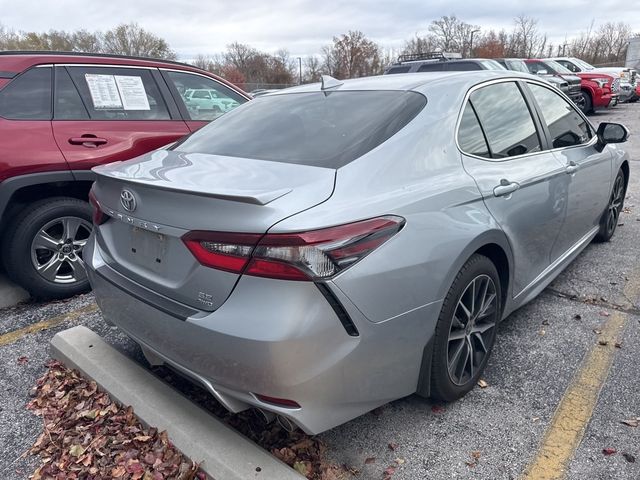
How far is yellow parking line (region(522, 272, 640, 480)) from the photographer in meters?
2.15

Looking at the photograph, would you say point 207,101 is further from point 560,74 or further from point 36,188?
point 560,74

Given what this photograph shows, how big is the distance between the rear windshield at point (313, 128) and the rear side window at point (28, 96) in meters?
1.53

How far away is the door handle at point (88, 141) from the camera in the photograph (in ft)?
12.6

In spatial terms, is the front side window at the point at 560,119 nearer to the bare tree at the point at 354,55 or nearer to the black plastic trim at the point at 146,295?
the black plastic trim at the point at 146,295

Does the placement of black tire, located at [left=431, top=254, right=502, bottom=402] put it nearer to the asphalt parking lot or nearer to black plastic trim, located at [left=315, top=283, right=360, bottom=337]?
the asphalt parking lot

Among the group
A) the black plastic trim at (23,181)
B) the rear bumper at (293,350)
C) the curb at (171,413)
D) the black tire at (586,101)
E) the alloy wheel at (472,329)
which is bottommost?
the black tire at (586,101)

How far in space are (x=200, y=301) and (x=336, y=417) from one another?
2.31 ft

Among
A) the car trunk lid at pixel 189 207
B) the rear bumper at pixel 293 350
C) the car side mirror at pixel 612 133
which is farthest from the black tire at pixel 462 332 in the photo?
the car side mirror at pixel 612 133

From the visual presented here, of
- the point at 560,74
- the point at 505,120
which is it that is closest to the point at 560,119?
the point at 505,120

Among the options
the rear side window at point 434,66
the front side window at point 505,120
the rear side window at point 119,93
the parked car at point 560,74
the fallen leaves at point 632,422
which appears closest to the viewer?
the fallen leaves at point 632,422

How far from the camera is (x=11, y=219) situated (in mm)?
3658

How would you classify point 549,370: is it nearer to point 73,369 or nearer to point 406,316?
point 406,316

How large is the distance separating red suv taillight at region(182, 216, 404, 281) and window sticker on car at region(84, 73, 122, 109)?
2.82 m

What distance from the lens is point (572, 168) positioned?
11.3 feet
